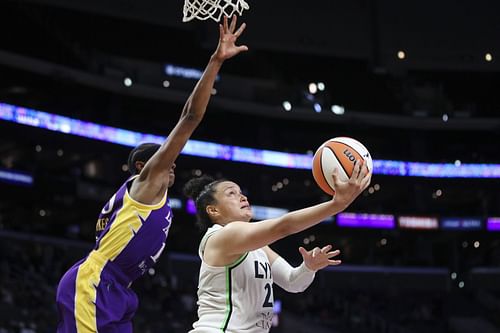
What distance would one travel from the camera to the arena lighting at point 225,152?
83.1 ft

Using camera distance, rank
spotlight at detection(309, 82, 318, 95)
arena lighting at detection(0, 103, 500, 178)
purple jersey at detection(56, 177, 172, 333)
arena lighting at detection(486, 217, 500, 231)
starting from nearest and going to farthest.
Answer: purple jersey at detection(56, 177, 172, 333) → arena lighting at detection(0, 103, 500, 178) → arena lighting at detection(486, 217, 500, 231) → spotlight at detection(309, 82, 318, 95)

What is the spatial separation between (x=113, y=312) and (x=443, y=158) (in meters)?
32.7

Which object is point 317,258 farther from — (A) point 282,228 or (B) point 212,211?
(A) point 282,228

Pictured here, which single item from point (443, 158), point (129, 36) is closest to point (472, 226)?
point (443, 158)

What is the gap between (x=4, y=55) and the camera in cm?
2730

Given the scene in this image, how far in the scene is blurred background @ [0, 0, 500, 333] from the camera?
27.5 meters

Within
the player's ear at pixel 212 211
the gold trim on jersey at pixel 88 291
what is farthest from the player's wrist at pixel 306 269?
the gold trim on jersey at pixel 88 291

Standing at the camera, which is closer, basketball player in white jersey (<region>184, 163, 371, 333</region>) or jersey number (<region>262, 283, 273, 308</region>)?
basketball player in white jersey (<region>184, 163, 371, 333</region>)

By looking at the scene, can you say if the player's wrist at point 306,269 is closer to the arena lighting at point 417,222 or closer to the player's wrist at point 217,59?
the player's wrist at point 217,59

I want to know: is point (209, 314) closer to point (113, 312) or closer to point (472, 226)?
point (113, 312)

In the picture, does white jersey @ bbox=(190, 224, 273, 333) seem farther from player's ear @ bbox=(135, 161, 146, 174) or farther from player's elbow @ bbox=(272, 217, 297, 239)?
player's elbow @ bbox=(272, 217, 297, 239)

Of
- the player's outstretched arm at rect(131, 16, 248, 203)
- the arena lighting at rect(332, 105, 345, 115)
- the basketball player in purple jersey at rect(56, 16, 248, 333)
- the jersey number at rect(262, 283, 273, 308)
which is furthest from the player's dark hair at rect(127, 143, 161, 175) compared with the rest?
the arena lighting at rect(332, 105, 345, 115)

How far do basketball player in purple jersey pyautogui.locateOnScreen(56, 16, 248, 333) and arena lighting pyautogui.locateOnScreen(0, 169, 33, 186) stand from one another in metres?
22.6

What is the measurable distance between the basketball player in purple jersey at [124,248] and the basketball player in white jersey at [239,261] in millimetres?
397
